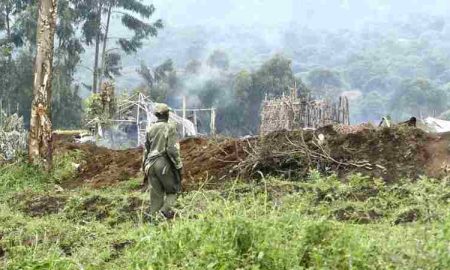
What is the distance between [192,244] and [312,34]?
97771mm

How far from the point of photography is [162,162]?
9656 millimetres

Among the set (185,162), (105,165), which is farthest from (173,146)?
(105,165)

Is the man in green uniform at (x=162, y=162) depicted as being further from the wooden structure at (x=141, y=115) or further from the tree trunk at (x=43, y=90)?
the wooden structure at (x=141, y=115)

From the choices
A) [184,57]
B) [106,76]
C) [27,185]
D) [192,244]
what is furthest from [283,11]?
[192,244]

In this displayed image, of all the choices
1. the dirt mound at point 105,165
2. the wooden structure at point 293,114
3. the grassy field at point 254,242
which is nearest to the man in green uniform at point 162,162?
the grassy field at point 254,242

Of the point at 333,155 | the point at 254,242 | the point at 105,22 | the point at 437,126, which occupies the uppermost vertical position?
the point at 105,22

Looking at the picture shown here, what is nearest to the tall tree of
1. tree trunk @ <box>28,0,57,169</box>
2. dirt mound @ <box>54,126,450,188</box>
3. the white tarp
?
the white tarp

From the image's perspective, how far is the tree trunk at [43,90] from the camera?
1480cm

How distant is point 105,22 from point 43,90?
25.2 meters

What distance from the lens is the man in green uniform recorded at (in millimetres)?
9633

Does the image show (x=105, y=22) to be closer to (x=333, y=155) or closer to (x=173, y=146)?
(x=333, y=155)

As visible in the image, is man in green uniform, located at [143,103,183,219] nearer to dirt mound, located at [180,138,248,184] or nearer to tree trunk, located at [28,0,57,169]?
dirt mound, located at [180,138,248,184]

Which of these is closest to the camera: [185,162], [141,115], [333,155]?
[333,155]

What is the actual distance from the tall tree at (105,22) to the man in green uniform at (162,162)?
2822cm
